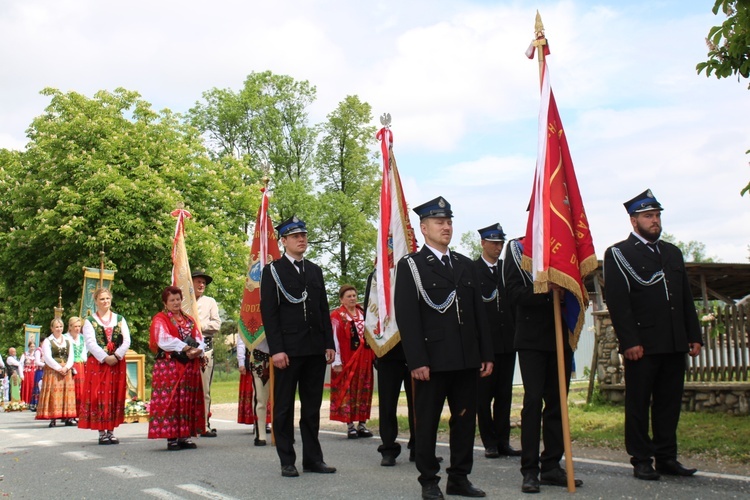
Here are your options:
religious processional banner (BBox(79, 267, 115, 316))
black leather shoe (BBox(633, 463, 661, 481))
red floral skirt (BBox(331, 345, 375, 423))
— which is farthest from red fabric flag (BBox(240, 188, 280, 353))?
religious processional banner (BBox(79, 267, 115, 316))

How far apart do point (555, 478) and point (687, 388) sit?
6.44 m

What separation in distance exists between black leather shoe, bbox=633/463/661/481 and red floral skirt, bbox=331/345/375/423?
461 cm

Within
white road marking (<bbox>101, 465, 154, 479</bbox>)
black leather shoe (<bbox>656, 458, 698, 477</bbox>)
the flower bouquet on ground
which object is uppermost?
black leather shoe (<bbox>656, 458, 698, 477</bbox>)

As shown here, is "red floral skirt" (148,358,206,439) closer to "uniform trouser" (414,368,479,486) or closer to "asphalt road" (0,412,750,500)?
"asphalt road" (0,412,750,500)

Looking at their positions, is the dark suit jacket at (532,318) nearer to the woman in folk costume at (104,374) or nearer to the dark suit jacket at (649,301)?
the dark suit jacket at (649,301)

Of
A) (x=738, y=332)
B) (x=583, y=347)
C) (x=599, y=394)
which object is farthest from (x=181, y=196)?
(x=738, y=332)

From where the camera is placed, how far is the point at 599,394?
44.4ft

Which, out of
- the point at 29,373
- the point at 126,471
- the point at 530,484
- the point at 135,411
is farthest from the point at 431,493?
the point at 29,373

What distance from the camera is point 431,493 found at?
5.75 metres

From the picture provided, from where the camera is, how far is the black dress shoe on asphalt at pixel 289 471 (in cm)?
719

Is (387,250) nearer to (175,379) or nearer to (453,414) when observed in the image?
(453,414)

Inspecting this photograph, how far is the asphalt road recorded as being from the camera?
6.09 metres

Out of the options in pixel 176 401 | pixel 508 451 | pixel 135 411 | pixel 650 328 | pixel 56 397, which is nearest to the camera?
pixel 650 328

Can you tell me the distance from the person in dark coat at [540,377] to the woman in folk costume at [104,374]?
6.24 meters
